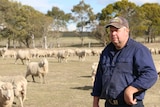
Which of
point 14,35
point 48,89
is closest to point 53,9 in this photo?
point 14,35

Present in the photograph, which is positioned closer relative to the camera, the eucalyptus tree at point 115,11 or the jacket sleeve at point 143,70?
the jacket sleeve at point 143,70

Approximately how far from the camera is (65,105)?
12664 mm

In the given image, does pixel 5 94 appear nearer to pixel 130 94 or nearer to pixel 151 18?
pixel 130 94

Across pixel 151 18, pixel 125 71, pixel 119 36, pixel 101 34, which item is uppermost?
pixel 151 18

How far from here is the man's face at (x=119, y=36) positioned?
14.0 ft

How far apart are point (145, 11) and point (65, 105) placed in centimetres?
7211

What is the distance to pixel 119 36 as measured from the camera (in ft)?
14.0

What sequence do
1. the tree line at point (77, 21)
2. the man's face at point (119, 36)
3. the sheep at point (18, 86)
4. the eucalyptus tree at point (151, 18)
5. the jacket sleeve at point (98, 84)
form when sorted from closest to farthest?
the man's face at point (119, 36) → the jacket sleeve at point (98, 84) → the sheep at point (18, 86) → the tree line at point (77, 21) → the eucalyptus tree at point (151, 18)

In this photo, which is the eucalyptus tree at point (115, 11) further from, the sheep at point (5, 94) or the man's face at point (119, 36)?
the man's face at point (119, 36)

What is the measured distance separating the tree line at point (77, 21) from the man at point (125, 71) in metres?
62.9

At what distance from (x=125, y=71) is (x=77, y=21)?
81707 millimetres

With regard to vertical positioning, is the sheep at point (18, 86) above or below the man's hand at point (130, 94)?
below

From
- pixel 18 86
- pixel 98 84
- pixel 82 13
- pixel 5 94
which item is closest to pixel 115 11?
pixel 82 13

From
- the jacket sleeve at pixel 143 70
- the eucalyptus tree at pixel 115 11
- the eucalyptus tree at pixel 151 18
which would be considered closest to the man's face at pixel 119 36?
the jacket sleeve at pixel 143 70
